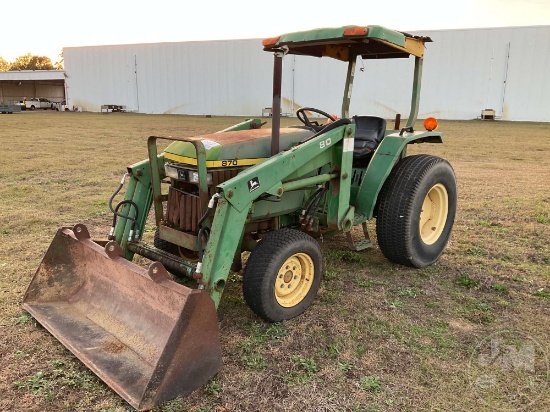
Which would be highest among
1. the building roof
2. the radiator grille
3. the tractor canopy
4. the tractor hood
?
the building roof

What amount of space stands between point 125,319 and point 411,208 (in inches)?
92.8

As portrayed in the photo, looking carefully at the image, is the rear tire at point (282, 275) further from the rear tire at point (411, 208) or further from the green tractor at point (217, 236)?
the rear tire at point (411, 208)

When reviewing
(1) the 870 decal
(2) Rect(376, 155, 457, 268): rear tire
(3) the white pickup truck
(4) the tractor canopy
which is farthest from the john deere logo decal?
(3) the white pickup truck

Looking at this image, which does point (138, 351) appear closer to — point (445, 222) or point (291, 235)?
point (291, 235)

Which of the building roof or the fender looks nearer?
the fender

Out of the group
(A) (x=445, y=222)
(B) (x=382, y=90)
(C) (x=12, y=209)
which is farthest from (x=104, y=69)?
(A) (x=445, y=222)

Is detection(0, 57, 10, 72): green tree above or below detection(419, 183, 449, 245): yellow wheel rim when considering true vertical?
above

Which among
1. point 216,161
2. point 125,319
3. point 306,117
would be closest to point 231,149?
point 216,161

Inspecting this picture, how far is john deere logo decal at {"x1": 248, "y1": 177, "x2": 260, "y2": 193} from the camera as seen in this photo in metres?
2.86

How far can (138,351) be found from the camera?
265 cm

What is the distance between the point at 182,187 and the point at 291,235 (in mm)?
838

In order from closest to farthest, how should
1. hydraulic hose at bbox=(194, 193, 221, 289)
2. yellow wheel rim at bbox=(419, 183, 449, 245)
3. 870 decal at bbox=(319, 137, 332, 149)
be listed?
hydraulic hose at bbox=(194, 193, 221, 289)
870 decal at bbox=(319, 137, 332, 149)
yellow wheel rim at bbox=(419, 183, 449, 245)

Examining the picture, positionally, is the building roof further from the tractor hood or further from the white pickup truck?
the tractor hood

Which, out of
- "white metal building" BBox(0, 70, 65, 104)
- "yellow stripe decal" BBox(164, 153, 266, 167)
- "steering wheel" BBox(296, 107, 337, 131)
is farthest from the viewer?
"white metal building" BBox(0, 70, 65, 104)
